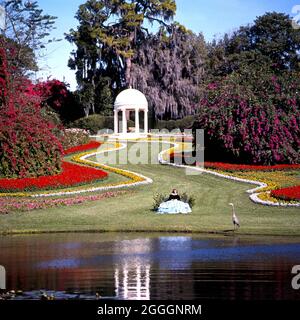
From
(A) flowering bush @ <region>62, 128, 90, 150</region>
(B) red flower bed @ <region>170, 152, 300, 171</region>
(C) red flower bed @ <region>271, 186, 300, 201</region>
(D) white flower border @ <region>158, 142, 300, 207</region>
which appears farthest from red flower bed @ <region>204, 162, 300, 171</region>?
→ (A) flowering bush @ <region>62, 128, 90, 150</region>

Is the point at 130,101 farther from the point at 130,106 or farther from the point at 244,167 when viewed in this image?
the point at 244,167

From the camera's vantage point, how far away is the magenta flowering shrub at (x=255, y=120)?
3841cm

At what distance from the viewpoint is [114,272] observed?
50.5 ft

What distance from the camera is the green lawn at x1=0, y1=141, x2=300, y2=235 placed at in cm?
2277

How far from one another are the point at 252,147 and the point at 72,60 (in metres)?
34.1

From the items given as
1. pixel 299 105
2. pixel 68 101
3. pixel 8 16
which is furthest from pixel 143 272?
pixel 68 101

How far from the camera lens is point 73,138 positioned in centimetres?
4912

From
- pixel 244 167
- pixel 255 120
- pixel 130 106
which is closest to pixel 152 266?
pixel 244 167

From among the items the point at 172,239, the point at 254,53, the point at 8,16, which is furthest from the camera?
the point at 254,53

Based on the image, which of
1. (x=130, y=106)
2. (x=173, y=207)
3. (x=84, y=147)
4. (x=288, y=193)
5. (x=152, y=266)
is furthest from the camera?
(x=130, y=106)

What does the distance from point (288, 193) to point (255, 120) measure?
1121cm

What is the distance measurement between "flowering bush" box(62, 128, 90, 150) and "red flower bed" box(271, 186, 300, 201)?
841 inches

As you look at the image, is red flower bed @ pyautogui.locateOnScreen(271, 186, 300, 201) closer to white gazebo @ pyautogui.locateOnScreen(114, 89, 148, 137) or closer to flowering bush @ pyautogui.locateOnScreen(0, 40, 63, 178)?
flowering bush @ pyautogui.locateOnScreen(0, 40, 63, 178)
